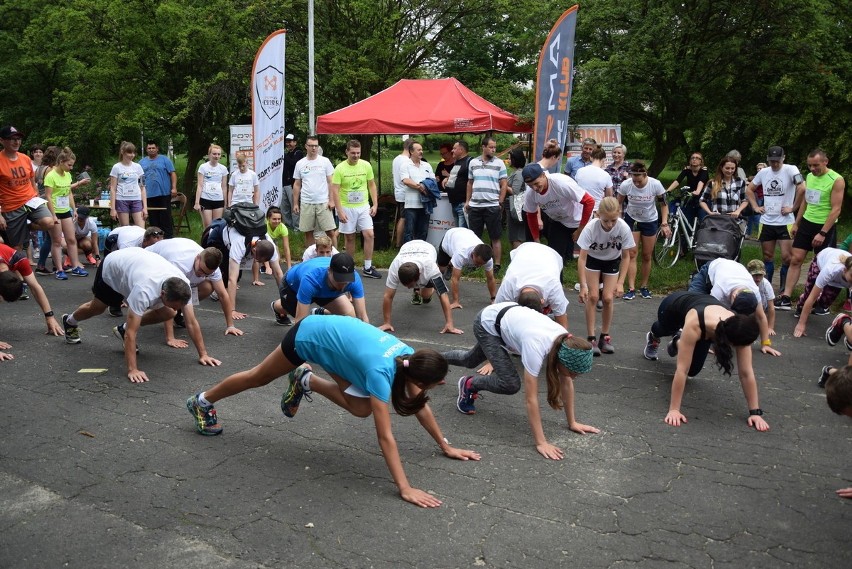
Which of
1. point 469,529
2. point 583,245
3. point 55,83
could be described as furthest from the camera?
point 55,83

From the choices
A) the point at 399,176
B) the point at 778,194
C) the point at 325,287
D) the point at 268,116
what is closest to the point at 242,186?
the point at 268,116

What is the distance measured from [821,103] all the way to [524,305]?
34.5 feet

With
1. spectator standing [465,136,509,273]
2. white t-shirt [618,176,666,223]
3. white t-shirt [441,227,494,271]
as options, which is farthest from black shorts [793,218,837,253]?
white t-shirt [441,227,494,271]

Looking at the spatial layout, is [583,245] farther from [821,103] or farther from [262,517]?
[821,103]

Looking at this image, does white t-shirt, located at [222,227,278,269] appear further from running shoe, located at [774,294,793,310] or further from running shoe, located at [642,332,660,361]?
running shoe, located at [774,294,793,310]

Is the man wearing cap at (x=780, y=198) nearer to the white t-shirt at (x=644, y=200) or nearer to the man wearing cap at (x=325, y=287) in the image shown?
the white t-shirt at (x=644, y=200)

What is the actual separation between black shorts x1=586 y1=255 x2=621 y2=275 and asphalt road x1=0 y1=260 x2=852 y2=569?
37.2 inches

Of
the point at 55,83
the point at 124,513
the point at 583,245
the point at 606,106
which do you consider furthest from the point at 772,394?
the point at 55,83

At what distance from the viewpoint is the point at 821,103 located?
13.8 m

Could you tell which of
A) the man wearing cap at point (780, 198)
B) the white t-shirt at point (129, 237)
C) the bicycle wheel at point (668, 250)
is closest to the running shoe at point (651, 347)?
the man wearing cap at point (780, 198)

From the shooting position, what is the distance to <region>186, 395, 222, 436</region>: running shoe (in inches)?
212

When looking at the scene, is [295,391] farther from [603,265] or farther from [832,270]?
[832,270]

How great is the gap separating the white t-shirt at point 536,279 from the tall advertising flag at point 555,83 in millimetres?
4881

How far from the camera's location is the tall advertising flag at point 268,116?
12359mm
